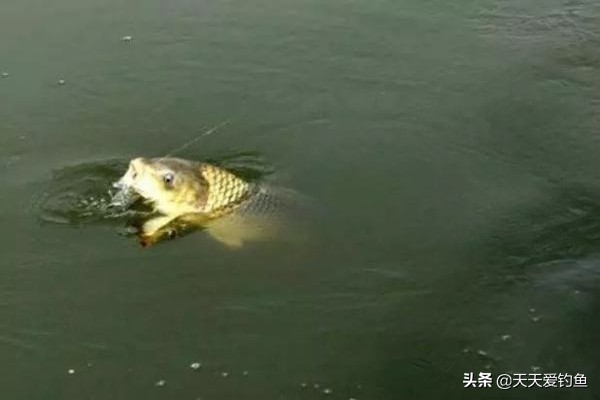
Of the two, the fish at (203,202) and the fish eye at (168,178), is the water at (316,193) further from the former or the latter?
the fish eye at (168,178)

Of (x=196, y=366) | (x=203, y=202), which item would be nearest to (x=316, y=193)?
(x=203, y=202)

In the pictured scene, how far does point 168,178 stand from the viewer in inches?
210

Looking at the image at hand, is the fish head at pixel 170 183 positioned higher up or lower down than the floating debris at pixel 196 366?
higher up

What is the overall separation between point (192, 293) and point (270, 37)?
2812mm

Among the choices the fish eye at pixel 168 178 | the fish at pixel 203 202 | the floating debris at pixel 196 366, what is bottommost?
the floating debris at pixel 196 366

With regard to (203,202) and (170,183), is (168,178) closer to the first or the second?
(170,183)

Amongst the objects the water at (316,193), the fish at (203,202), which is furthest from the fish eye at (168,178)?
the water at (316,193)

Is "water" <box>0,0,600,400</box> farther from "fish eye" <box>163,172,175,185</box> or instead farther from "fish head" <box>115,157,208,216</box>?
"fish eye" <box>163,172,175,185</box>

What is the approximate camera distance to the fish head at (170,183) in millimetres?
5344

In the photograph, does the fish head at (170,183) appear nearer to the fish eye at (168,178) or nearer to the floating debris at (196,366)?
the fish eye at (168,178)

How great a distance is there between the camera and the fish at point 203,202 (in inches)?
209

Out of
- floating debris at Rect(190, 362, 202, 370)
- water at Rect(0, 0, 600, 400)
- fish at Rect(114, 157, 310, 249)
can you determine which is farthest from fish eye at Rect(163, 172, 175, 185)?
floating debris at Rect(190, 362, 202, 370)

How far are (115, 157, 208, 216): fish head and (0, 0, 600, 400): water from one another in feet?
0.92

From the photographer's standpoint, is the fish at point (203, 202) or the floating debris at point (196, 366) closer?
the floating debris at point (196, 366)
